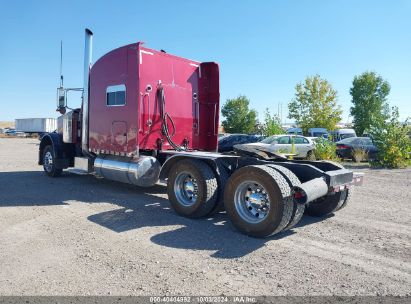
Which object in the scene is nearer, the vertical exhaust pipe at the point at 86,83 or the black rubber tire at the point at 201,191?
the black rubber tire at the point at 201,191

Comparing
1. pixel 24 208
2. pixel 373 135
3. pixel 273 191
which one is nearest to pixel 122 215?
pixel 24 208

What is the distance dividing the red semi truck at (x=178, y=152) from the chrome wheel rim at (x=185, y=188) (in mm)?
19

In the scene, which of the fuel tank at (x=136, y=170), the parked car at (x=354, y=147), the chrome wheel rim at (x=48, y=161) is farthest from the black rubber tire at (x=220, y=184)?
the parked car at (x=354, y=147)

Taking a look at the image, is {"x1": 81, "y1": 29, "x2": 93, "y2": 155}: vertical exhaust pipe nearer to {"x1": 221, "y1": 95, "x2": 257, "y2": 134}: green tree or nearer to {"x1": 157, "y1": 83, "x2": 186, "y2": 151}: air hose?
{"x1": 157, "y1": 83, "x2": 186, "y2": 151}: air hose

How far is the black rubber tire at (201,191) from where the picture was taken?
612 centimetres

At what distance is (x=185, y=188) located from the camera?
22.0 ft

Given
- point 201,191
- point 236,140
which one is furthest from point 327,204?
point 236,140

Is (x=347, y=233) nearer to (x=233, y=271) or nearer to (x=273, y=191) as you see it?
(x=273, y=191)

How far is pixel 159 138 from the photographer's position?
26.6 feet

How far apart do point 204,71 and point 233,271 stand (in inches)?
237

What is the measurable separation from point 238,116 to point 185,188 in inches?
1770

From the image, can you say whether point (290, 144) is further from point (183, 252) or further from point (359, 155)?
point (183, 252)

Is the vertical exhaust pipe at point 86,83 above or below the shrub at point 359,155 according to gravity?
above

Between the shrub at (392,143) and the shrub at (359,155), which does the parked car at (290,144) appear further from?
the shrub at (392,143)
